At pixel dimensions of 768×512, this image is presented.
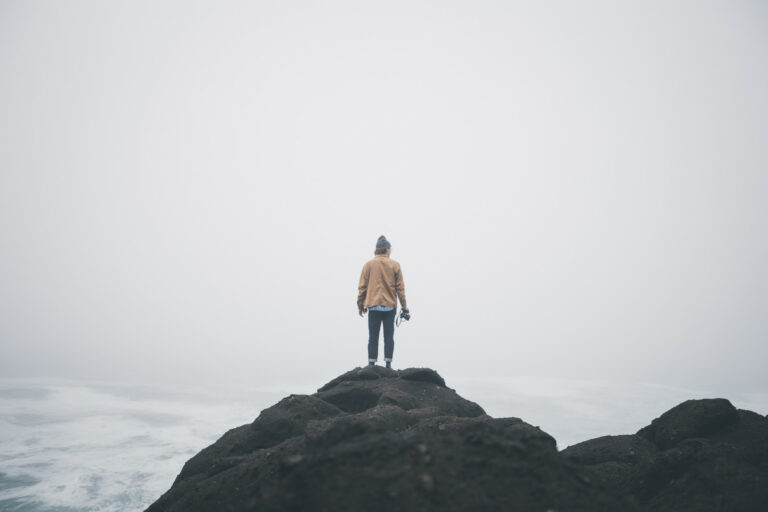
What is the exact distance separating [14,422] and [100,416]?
24.1 ft

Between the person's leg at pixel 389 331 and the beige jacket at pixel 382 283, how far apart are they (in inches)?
9.1

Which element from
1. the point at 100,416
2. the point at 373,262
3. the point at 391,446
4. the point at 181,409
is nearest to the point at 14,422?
the point at 100,416

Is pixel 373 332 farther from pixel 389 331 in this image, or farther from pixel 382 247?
pixel 382 247

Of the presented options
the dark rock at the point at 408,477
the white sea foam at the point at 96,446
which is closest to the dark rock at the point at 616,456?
the dark rock at the point at 408,477

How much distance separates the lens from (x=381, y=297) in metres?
9.80

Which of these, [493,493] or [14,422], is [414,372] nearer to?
[493,493]

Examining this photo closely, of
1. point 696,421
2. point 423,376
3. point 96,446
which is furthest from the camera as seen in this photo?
point 96,446

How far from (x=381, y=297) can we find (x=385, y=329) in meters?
0.81

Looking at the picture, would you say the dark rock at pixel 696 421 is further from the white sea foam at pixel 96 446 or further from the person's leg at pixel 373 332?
the white sea foam at pixel 96 446

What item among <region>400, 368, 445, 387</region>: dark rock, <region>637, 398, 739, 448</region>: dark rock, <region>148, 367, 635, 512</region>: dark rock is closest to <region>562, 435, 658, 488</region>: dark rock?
<region>637, 398, 739, 448</region>: dark rock

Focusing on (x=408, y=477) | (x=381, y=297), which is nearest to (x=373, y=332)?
(x=381, y=297)

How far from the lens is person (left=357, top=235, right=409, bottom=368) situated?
9828 millimetres

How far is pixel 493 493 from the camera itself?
2.86 m

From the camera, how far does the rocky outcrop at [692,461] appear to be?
3617mm
